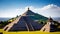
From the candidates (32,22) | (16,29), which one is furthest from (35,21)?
(16,29)

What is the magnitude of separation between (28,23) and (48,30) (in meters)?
3.40

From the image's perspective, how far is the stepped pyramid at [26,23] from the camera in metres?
19.7

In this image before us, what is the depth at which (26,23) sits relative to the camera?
Answer: 815 inches

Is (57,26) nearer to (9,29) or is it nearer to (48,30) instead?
(48,30)

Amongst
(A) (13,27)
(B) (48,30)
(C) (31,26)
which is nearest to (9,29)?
(A) (13,27)

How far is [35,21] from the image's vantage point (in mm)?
21172

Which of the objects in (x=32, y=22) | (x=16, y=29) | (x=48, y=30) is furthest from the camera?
(x=32, y=22)

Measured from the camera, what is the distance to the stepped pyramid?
19695mm

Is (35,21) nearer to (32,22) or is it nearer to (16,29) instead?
(32,22)

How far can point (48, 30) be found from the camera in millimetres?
18078

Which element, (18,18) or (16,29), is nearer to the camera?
(16,29)

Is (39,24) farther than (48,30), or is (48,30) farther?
(39,24)

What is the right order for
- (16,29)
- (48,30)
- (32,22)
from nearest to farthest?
(48,30) < (16,29) < (32,22)

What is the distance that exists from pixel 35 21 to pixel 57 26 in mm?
2825
